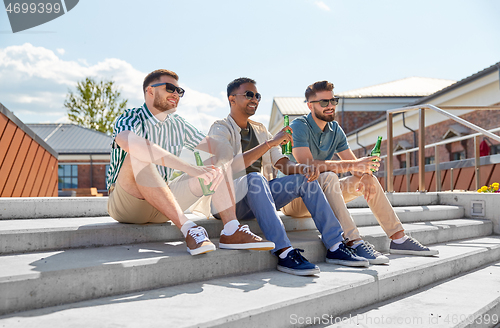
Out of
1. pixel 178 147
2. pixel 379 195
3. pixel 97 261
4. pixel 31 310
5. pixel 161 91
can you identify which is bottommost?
pixel 31 310

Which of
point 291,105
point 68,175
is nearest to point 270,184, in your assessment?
point 68,175

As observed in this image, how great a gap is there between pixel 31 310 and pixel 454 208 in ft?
14.6

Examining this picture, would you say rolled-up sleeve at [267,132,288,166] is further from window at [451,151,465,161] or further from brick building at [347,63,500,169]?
window at [451,151,465,161]

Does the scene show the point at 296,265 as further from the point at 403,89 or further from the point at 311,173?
the point at 403,89

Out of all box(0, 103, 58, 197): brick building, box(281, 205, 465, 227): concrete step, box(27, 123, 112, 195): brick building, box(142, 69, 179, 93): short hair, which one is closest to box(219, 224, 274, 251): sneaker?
box(142, 69, 179, 93): short hair

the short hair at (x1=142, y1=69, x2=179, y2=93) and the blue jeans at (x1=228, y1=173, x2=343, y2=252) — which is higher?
the short hair at (x1=142, y1=69, x2=179, y2=93)

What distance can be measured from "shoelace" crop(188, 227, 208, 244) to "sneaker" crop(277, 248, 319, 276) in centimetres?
51

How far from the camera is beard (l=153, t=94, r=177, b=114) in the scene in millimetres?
2457

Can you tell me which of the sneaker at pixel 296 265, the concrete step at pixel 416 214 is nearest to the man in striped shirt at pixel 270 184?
the sneaker at pixel 296 265

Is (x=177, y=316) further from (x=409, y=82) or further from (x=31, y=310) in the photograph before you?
(x=409, y=82)

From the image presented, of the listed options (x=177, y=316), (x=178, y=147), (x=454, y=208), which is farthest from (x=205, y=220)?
(x=454, y=208)

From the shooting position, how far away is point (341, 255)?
7.93ft

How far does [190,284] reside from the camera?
193 cm

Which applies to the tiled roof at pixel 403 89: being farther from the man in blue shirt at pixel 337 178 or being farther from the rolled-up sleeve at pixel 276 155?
the rolled-up sleeve at pixel 276 155
